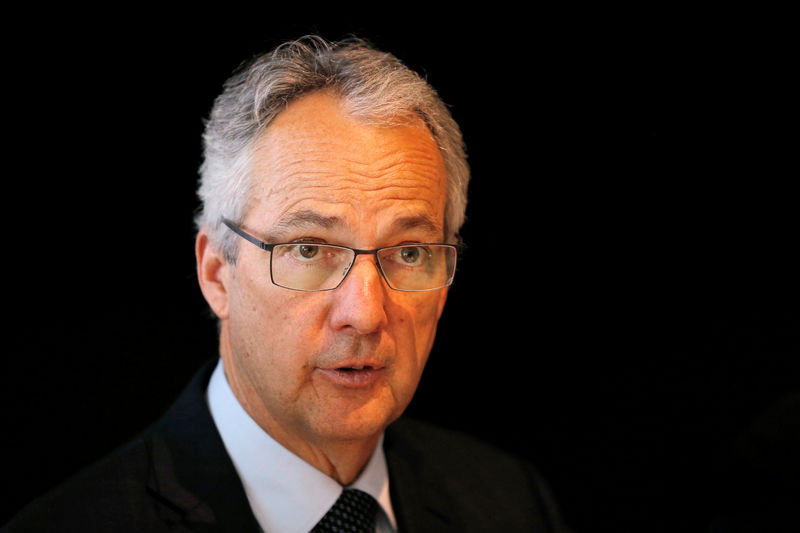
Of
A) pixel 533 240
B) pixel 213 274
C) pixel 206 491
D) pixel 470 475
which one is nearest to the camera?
pixel 206 491

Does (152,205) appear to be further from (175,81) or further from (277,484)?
(277,484)

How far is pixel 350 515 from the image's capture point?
1.91 m

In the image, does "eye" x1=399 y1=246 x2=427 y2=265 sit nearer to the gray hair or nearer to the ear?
the gray hair

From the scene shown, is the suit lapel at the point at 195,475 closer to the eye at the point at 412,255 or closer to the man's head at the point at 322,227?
the man's head at the point at 322,227

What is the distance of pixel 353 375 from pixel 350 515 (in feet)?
1.33

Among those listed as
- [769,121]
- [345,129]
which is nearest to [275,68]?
[345,129]

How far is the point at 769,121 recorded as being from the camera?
99.1 inches

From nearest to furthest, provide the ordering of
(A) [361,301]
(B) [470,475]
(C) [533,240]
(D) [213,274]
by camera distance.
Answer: (A) [361,301], (D) [213,274], (B) [470,475], (C) [533,240]

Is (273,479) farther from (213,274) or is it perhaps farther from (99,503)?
(213,274)

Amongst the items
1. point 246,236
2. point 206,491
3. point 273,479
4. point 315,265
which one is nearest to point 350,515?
point 273,479

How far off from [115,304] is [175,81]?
0.73m

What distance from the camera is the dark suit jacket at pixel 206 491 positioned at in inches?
69.3

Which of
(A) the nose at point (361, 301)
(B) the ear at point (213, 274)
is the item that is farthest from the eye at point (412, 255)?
(B) the ear at point (213, 274)

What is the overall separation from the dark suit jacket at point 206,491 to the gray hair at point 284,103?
0.50 m
